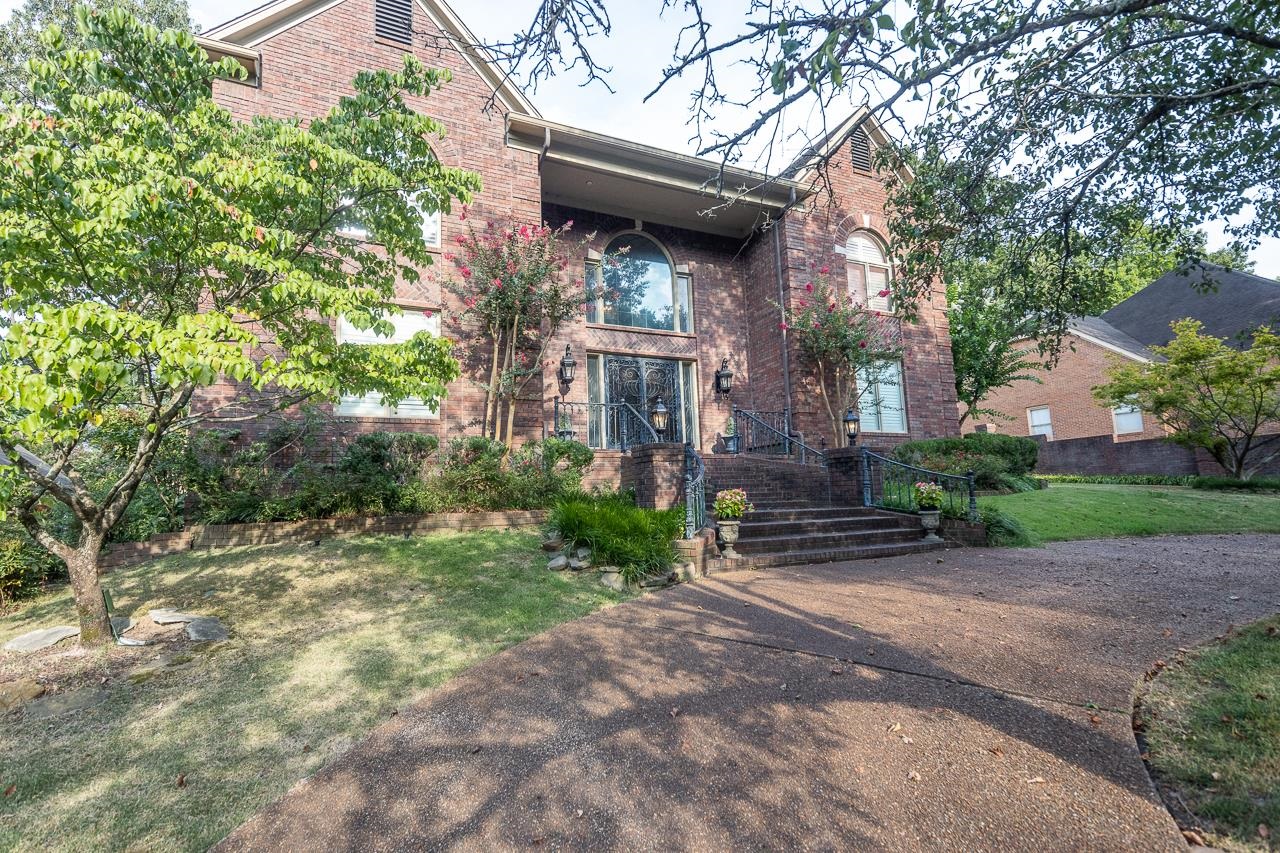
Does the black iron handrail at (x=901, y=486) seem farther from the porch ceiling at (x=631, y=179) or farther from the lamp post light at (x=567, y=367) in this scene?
the lamp post light at (x=567, y=367)

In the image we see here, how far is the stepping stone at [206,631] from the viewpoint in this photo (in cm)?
428

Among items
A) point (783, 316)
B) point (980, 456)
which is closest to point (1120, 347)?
point (980, 456)

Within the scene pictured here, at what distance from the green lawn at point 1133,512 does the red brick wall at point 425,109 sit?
877 centimetres

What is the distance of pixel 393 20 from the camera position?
10.6 m

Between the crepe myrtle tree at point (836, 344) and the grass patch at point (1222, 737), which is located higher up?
the crepe myrtle tree at point (836, 344)

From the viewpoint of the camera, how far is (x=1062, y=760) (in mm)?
2441

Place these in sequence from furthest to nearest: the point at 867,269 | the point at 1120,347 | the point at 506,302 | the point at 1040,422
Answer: the point at 1040,422
the point at 1120,347
the point at 867,269
the point at 506,302

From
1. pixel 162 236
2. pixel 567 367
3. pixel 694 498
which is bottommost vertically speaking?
pixel 694 498

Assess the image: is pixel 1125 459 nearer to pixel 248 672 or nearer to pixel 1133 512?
pixel 1133 512

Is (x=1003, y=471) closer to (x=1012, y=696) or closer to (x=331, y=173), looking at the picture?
(x=1012, y=696)

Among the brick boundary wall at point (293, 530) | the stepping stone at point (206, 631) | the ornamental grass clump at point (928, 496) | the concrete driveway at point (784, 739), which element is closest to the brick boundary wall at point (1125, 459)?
the ornamental grass clump at point (928, 496)

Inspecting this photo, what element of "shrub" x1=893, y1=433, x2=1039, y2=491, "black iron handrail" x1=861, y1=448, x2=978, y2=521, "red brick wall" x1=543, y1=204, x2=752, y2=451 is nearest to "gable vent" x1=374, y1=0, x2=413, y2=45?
"red brick wall" x1=543, y1=204, x2=752, y2=451

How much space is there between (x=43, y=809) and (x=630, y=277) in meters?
11.7

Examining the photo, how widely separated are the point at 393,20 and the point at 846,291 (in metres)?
10.8
